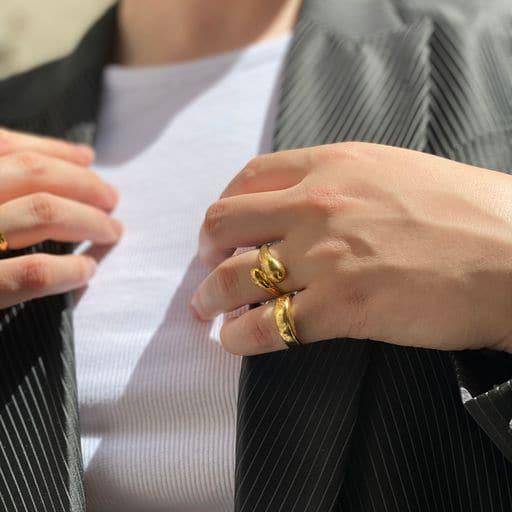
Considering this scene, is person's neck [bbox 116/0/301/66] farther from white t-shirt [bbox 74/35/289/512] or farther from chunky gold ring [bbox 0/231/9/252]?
chunky gold ring [bbox 0/231/9/252]

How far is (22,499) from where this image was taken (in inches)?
26.7

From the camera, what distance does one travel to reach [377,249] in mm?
584

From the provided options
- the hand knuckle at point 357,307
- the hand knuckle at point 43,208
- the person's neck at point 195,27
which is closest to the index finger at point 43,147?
the hand knuckle at point 43,208

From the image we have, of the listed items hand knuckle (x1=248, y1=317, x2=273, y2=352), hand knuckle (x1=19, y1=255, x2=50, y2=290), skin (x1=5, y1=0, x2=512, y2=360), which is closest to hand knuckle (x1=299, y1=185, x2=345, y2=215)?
skin (x1=5, y1=0, x2=512, y2=360)

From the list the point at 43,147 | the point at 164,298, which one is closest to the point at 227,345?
the point at 164,298

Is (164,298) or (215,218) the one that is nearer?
(215,218)

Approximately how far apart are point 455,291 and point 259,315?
0.17m

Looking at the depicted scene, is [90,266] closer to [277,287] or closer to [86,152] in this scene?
[86,152]

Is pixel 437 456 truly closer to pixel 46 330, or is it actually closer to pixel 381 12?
pixel 46 330

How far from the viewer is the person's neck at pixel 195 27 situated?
1.01m

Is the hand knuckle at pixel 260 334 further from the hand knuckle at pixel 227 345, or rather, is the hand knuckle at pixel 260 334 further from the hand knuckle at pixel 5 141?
the hand knuckle at pixel 5 141

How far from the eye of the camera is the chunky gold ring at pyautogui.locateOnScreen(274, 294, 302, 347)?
60 centimetres

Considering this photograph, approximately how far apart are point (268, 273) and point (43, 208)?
1.01 ft

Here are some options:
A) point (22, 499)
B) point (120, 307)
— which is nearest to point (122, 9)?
point (120, 307)
